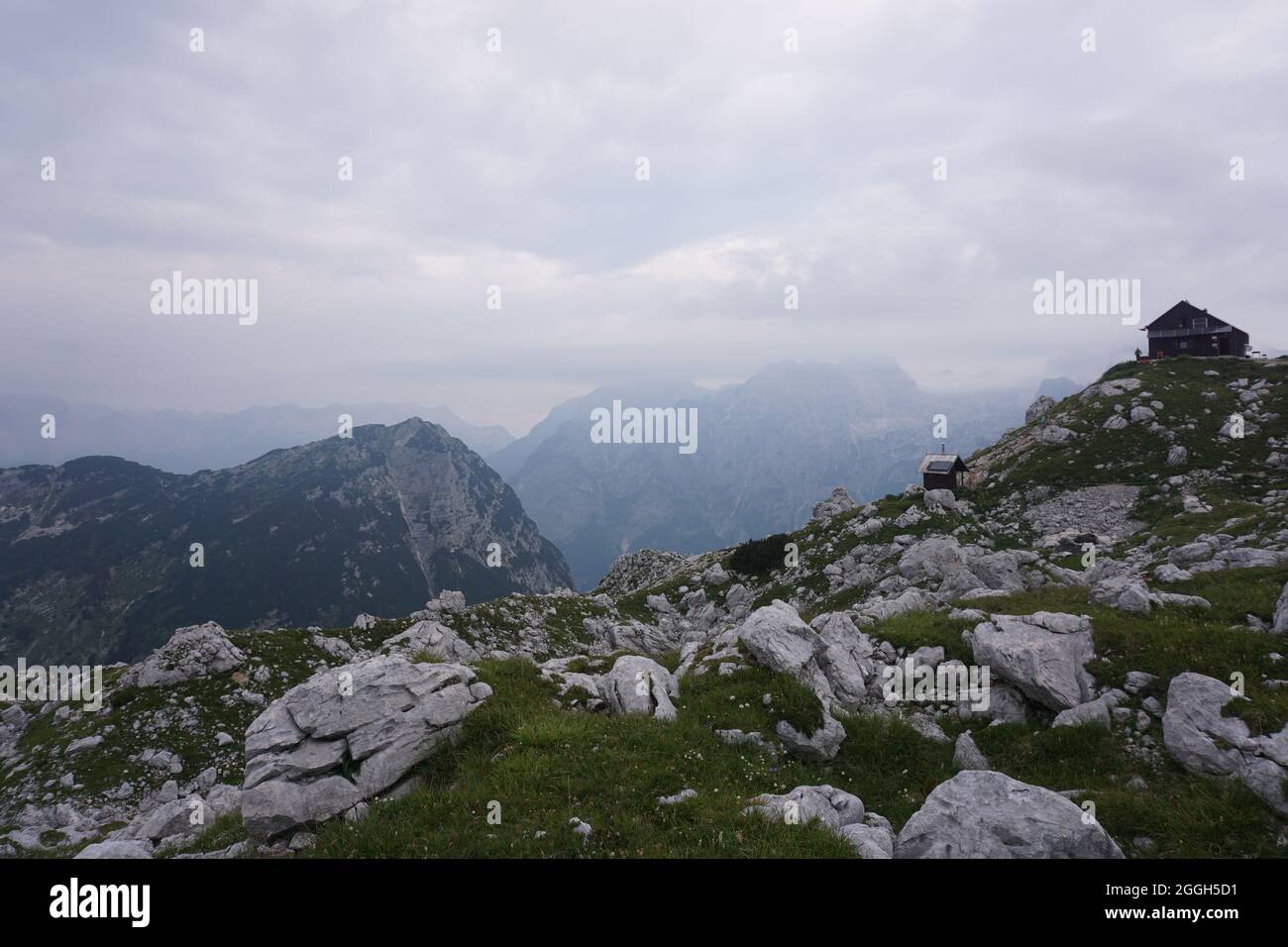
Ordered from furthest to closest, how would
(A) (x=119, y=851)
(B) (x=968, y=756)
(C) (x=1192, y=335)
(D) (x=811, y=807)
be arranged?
1. (C) (x=1192, y=335)
2. (B) (x=968, y=756)
3. (A) (x=119, y=851)
4. (D) (x=811, y=807)

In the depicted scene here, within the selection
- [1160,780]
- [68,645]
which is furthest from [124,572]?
[1160,780]

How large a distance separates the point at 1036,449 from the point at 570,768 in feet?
181

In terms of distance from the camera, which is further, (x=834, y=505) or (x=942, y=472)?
(x=834, y=505)

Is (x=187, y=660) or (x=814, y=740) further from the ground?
(x=814, y=740)

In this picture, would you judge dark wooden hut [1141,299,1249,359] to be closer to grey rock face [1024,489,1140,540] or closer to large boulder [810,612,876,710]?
grey rock face [1024,489,1140,540]

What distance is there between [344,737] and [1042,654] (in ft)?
56.0

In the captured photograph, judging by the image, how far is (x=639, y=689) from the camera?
14164mm

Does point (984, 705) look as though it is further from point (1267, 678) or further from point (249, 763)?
point (249, 763)

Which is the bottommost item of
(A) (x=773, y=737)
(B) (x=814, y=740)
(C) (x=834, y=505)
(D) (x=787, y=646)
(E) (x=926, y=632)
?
(B) (x=814, y=740)

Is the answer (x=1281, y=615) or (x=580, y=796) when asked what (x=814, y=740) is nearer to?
(x=580, y=796)

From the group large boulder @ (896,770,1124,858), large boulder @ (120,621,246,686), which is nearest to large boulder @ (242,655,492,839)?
large boulder @ (896,770,1124,858)

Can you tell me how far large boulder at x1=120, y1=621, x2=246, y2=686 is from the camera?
1152 inches

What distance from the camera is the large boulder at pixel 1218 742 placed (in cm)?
941

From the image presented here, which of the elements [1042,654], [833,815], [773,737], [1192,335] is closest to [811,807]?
[833,815]
